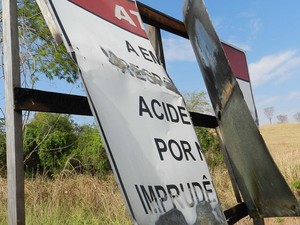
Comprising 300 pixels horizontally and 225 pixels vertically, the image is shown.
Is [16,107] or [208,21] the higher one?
[208,21]

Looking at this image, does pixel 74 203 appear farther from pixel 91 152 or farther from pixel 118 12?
pixel 91 152

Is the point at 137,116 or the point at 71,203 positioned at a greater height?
the point at 71,203

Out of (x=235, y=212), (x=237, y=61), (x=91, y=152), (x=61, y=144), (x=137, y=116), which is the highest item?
(x=61, y=144)

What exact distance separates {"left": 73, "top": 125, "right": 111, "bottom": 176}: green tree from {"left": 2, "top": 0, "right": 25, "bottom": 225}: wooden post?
5718 millimetres

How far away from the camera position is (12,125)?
107 cm

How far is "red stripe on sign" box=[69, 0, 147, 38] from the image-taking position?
118 centimetres

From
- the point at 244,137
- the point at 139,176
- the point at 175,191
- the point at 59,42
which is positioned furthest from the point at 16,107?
the point at 244,137

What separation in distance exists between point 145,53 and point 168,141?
388 millimetres

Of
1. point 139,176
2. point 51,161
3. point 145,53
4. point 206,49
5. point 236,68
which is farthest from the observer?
point 51,161

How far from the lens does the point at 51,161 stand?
877 centimetres

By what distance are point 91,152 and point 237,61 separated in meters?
6.30

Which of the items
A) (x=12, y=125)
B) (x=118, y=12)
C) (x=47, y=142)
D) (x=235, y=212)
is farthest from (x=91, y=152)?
(x=12, y=125)

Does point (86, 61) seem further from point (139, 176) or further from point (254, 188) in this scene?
point (254, 188)

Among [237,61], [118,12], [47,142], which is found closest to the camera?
[118,12]
